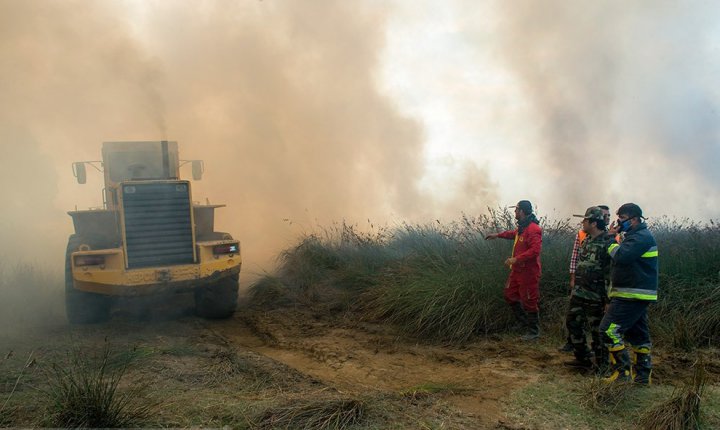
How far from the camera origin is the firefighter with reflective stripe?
4.80 metres

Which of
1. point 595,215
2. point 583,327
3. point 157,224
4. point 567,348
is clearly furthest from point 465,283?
point 157,224

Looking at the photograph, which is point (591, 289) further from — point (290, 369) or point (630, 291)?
point (290, 369)

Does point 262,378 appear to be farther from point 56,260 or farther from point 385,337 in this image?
point 56,260

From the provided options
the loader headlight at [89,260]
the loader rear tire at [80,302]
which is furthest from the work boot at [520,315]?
the loader rear tire at [80,302]

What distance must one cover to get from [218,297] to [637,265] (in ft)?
20.6

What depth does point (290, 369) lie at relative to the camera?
5684 mm

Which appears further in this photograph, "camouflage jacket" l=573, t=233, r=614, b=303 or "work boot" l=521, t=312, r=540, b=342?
"work boot" l=521, t=312, r=540, b=342

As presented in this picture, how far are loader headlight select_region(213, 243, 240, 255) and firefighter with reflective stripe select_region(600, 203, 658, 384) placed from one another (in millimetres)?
5517

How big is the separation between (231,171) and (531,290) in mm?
12493

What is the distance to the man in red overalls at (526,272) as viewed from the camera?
6.57 meters

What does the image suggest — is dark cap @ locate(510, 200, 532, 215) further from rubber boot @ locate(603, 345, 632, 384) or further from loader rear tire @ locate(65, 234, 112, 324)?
loader rear tire @ locate(65, 234, 112, 324)

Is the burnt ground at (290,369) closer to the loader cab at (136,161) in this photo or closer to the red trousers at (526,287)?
the red trousers at (526,287)

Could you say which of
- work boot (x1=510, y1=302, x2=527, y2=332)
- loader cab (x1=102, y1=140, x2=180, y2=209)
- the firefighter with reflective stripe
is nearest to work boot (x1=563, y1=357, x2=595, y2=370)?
the firefighter with reflective stripe

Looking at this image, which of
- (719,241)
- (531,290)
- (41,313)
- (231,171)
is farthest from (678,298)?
(231,171)
